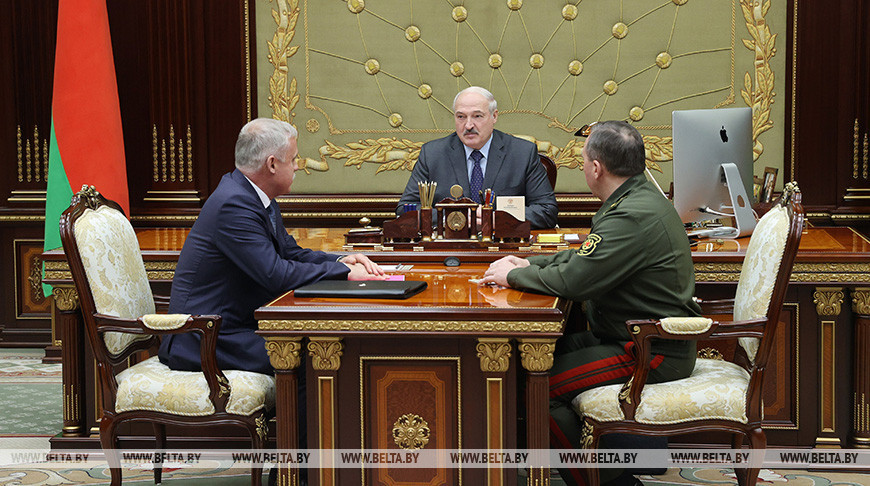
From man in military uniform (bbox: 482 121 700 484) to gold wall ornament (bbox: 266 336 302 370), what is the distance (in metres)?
0.72

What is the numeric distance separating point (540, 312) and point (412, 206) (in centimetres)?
161

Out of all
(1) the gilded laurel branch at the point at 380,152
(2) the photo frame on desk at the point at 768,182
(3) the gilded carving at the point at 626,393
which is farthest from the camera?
(1) the gilded laurel branch at the point at 380,152

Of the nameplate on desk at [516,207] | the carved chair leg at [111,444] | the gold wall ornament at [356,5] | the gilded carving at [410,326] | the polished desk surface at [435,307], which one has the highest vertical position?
the gold wall ornament at [356,5]

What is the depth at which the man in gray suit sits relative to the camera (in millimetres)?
4961

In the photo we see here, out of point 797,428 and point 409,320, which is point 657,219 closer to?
point 409,320

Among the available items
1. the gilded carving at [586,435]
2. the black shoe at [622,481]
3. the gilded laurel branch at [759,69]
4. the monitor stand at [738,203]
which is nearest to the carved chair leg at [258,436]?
the gilded carving at [586,435]

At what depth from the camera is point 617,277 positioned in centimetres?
314

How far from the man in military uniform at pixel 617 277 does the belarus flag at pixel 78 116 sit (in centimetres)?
304

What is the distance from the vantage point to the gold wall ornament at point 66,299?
397 cm

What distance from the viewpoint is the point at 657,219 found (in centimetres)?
319

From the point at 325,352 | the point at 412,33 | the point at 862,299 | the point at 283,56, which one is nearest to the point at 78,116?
the point at 283,56

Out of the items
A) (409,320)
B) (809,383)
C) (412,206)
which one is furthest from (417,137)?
(409,320)

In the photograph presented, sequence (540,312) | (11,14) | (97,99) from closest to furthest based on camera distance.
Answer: (540,312), (97,99), (11,14)

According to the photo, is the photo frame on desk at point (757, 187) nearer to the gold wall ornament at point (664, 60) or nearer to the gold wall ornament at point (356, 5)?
the gold wall ornament at point (664, 60)
